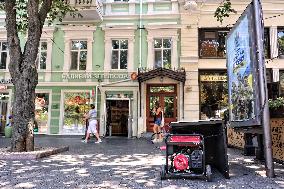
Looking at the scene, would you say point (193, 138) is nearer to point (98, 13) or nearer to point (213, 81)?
point (213, 81)

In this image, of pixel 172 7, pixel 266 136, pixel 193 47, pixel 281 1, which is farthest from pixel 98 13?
pixel 266 136

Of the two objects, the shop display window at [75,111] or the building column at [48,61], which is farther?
the building column at [48,61]

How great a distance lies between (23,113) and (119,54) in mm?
10793

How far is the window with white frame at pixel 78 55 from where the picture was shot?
61.5 feet

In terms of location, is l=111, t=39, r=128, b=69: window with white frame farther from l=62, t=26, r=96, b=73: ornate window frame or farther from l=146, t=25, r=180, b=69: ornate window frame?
l=146, t=25, r=180, b=69: ornate window frame

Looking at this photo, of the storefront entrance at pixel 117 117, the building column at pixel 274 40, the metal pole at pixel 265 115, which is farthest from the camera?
the storefront entrance at pixel 117 117

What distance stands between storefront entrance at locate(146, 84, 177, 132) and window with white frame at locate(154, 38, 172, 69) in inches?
54.8

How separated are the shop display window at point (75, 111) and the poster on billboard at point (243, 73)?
12901 mm

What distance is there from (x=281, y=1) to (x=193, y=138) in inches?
634

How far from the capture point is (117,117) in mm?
18531

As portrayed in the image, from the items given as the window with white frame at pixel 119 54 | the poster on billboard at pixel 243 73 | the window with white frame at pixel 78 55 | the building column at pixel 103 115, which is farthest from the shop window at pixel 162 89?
the poster on billboard at pixel 243 73

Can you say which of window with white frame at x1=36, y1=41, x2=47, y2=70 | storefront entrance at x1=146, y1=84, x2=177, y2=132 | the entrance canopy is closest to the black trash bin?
the entrance canopy

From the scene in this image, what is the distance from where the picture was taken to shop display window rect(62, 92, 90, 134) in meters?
18.3

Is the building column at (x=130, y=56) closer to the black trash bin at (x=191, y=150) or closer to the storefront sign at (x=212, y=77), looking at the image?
the storefront sign at (x=212, y=77)
